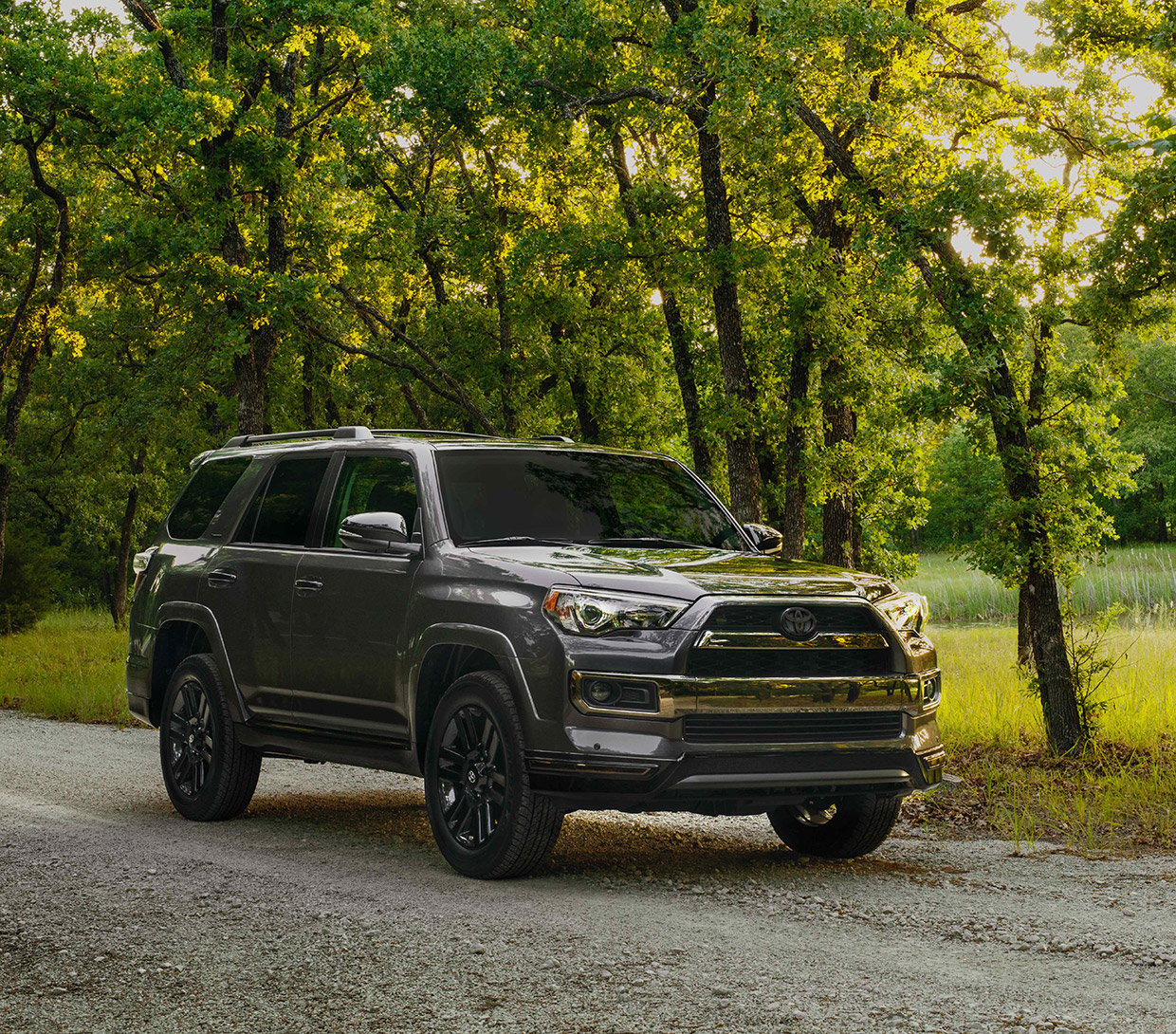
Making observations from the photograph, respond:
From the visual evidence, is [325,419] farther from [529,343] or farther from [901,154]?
[901,154]

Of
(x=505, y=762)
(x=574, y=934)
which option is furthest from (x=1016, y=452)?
(x=574, y=934)

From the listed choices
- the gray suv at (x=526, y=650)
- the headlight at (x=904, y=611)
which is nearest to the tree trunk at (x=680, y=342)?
the gray suv at (x=526, y=650)

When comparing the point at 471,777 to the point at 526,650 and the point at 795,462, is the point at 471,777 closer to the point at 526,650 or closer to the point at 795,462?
the point at 526,650

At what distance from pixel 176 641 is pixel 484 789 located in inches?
138

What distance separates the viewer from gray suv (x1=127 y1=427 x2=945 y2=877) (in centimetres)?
652

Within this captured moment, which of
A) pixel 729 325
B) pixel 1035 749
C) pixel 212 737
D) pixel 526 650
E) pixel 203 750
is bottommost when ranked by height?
Answer: pixel 1035 749

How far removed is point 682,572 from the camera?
686cm

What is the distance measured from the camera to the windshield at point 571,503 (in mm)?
7742

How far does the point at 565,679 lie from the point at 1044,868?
9.44 feet

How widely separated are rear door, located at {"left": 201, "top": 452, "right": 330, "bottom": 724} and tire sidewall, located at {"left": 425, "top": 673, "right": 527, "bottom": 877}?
1460mm

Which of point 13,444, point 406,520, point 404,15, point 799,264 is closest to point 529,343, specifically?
point 404,15

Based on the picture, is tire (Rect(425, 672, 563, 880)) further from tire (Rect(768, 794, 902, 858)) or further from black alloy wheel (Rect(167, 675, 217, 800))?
black alloy wheel (Rect(167, 675, 217, 800))

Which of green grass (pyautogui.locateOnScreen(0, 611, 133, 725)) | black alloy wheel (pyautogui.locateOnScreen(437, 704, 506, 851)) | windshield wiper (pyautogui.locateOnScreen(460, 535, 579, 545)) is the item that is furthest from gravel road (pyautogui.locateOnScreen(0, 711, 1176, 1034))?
green grass (pyautogui.locateOnScreen(0, 611, 133, 725))

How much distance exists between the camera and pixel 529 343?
30953 millimetres
